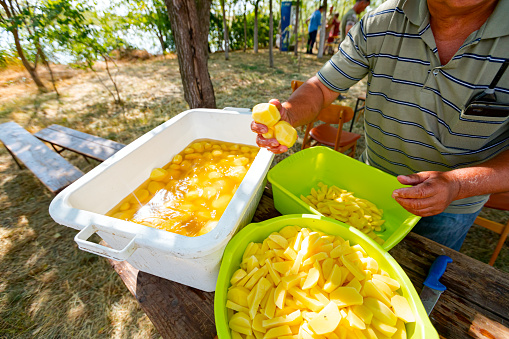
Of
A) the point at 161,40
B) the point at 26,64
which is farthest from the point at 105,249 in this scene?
the point at 161,40

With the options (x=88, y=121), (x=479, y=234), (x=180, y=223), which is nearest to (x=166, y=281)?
(x=180, y=223)

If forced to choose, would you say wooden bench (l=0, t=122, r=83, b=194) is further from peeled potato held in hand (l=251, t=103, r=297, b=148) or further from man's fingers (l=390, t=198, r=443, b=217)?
man's fingers (l=390, t=198, r=443, b=217)

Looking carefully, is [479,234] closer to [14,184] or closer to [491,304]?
[491,304]

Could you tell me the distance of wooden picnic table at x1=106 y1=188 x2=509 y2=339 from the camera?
0.82m

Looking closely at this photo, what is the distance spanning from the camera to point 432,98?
1161 millimetres

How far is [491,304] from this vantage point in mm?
868

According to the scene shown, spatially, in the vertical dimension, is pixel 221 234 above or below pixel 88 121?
above

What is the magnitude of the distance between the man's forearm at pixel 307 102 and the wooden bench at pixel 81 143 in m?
2.23

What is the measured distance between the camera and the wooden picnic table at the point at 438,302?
0.82 m

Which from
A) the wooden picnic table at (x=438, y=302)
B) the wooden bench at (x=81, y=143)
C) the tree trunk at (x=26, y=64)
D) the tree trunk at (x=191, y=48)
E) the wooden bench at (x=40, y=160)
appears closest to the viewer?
the wooden picnic table at (x=438, y=302)

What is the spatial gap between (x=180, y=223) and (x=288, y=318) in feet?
2.36

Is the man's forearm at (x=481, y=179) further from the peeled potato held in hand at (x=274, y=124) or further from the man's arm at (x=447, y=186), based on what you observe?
the peeled potato held in hand at (x=274, y=124)

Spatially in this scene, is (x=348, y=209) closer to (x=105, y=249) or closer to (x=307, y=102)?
(x=307, y=102)

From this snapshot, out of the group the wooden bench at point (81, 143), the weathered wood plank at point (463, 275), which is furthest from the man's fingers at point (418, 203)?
the wooden bench at point (81, 143)
